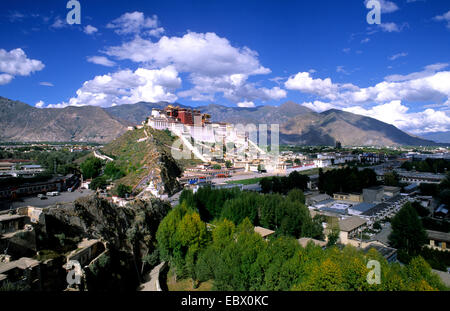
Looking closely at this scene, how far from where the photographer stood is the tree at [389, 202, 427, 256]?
2098 centimetres

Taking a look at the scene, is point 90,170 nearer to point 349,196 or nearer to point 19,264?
point 19,264

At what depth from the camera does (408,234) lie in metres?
21.1

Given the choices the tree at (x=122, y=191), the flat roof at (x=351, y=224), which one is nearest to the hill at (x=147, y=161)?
the tree at (x=122, y=191)

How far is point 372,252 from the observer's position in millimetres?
13344

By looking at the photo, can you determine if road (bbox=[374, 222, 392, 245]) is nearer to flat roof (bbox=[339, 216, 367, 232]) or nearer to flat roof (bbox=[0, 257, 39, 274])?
flat roof (bbox=[339, 216, 367, 232])

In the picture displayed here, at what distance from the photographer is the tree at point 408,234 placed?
20984 millimetres

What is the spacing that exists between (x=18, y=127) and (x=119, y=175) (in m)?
169

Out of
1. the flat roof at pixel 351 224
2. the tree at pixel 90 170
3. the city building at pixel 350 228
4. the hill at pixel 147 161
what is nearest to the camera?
the city building at pixel 350 228

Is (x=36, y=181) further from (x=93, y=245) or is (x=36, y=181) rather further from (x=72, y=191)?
(x=93, y=245)

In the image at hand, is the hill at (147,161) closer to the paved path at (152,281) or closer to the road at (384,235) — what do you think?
the paved path at (152,281)

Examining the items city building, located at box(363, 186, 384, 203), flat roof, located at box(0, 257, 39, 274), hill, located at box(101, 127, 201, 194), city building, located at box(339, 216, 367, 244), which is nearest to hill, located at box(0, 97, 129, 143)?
hill, located at box(101, 127, 201, 194)

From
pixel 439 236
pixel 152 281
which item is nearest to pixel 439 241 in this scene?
pixel 439 236

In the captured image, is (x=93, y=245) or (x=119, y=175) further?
(x=119, y=175)
